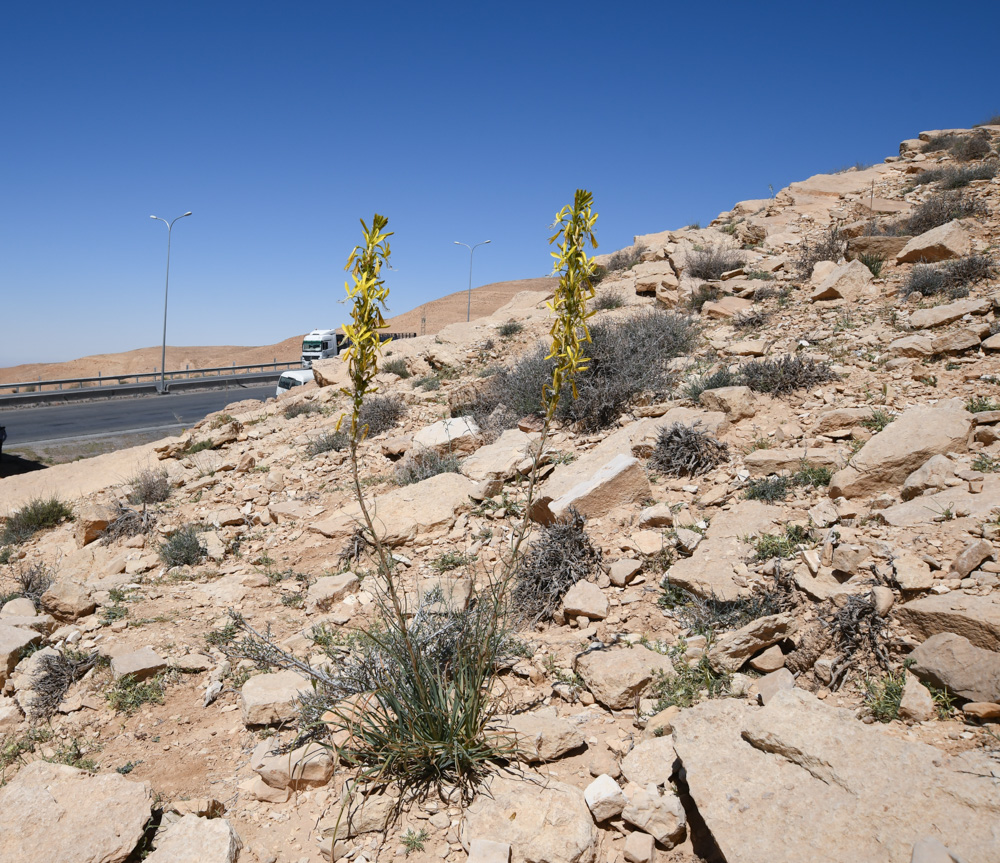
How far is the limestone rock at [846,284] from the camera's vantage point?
8.97 m

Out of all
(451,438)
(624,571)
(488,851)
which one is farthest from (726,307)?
(488,851)

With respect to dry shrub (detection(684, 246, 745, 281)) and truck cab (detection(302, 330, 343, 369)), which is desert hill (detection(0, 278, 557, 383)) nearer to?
truck cab (detection(302, 330, 343, 369))

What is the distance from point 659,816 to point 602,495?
286 cm

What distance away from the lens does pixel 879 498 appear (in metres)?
4.17

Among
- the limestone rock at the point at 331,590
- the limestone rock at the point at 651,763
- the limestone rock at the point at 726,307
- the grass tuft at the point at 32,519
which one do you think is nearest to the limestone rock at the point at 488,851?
the limestone rock at the point at 651,763

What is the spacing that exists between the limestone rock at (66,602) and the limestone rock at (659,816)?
15.6 feet

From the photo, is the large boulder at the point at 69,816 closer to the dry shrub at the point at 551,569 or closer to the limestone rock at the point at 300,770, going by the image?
the limestone rock at the point at 300,770

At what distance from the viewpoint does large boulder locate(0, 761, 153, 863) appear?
7.98ft

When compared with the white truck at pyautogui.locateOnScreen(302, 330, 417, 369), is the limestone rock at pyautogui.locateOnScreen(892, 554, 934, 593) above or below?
below

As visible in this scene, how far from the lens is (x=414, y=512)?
5887mm

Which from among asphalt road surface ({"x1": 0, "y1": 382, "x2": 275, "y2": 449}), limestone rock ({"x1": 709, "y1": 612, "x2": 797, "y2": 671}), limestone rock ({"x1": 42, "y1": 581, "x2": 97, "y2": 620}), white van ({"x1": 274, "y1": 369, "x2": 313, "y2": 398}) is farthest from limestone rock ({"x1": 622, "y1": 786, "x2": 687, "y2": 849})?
asphalt road surface ({"x1": 0, "y1": 382, "x2": 275, "y2": 449})

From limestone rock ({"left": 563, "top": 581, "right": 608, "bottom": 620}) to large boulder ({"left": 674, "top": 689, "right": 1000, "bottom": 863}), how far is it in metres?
1.48

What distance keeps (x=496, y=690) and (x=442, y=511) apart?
2.48 metres

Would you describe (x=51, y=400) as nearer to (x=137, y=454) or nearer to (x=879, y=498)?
(x=137, y=454)
